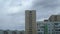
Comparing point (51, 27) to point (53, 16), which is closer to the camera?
point (51, 27)

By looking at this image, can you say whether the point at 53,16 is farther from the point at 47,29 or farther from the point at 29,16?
the point at 29,16

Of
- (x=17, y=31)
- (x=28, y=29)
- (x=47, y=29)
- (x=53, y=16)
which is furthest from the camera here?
(x=53, y=16)

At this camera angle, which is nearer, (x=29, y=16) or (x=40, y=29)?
(x=29, y=16)

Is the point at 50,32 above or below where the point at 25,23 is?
below

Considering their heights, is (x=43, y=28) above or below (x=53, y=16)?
below

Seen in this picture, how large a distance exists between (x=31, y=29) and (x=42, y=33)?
9.72 m

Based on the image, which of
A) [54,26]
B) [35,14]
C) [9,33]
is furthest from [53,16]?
[9,33]

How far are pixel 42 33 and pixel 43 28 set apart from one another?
318cm

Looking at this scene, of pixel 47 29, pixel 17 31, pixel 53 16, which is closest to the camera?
pixel 47 29

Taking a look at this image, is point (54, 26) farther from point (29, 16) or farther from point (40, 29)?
point (29, 16)

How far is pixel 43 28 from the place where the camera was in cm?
8931

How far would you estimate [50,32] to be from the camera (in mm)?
86562

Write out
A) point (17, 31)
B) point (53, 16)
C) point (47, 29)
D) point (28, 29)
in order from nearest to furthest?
point (28, 29), point (47, 29), point (17, 31), point (53, 16)

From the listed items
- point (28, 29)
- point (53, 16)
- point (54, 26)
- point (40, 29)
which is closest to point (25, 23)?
point (28, 29)
